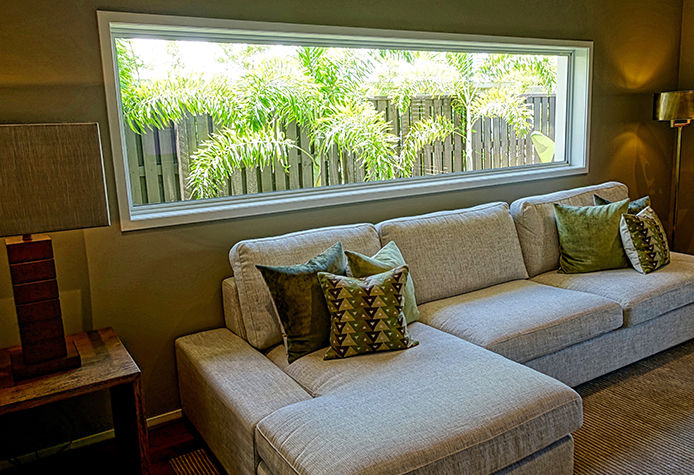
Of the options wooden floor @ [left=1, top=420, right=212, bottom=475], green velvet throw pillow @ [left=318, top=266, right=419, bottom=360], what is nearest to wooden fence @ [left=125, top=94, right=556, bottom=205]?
green velvet throw pillow @ [left=318, top=266, right=419, bottom=360]

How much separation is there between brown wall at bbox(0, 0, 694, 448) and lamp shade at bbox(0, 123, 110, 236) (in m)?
0.51

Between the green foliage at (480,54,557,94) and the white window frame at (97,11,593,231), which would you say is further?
the green foliage at (480,54,557,94)

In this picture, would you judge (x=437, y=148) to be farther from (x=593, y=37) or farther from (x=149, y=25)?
(x=149, y=25)

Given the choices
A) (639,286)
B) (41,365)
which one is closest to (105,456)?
(41,365)

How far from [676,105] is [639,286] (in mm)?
1807

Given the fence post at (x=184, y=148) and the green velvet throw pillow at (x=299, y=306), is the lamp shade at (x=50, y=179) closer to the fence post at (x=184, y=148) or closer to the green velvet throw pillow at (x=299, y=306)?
the green velvet throw pillow at (x=299, y=306)

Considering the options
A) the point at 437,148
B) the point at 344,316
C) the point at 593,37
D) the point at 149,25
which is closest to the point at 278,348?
the point at 344,316

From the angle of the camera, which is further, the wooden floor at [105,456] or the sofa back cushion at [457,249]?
the sofa back cushion at [457,249]

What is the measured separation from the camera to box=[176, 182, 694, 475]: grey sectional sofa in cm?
177

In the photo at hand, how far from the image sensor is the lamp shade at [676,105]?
4.09 m

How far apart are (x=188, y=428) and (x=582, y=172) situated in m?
3.30

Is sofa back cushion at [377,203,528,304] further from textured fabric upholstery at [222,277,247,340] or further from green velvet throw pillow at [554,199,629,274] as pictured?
textured fabric upholstery at [222,277,247,340]

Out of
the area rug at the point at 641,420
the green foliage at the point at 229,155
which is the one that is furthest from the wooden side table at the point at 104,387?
the area rug at the point at 641,420

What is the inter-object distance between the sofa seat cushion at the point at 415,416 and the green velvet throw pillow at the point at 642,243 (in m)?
1.54
